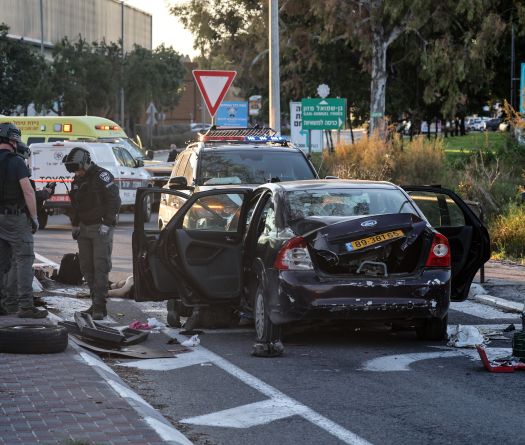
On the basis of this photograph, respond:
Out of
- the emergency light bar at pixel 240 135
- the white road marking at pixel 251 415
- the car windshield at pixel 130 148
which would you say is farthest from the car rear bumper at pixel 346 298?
the car windshield at pixel 130 148

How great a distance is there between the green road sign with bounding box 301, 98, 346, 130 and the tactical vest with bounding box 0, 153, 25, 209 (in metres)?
19.9

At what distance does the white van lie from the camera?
26.4 m

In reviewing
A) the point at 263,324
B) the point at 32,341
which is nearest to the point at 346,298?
the point at 263,324

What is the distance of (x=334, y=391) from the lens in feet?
29.5

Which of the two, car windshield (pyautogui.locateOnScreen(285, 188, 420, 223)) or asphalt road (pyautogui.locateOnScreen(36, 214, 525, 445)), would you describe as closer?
asphalt road (pyautogui.locateOnScreen(36, 214, 525, 445))

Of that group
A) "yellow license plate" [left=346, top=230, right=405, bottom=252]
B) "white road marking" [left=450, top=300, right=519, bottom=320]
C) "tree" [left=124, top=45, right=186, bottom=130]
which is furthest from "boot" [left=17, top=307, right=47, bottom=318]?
"tree" [left=124, top=45, right=186, bottom=130]

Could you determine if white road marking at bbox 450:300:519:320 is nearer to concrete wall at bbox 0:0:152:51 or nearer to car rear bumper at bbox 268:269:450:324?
car rear bumper at bbox 268:269:450:324

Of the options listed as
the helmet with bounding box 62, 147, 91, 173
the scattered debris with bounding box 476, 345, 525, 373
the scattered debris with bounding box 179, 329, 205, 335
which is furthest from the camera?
the helmet with bounding box 62, 147, 91, 173

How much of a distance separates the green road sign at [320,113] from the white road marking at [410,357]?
2105 centimetres

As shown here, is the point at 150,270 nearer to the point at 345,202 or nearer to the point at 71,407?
the point at 345,202

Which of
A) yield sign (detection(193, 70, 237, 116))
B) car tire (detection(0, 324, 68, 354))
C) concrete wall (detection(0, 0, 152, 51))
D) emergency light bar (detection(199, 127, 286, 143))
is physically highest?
concrete wall (detection(0, 0, 152, 51))

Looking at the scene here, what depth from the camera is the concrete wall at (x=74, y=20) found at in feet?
286

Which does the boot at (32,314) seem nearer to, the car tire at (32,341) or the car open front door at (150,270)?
the car open front door at (150,270)

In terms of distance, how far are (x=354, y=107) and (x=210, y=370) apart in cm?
4536
